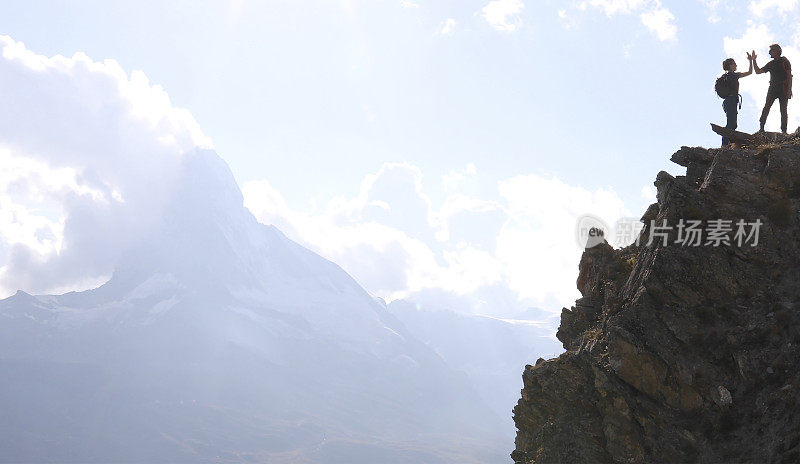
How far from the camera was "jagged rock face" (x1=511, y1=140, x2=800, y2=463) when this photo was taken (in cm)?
1903

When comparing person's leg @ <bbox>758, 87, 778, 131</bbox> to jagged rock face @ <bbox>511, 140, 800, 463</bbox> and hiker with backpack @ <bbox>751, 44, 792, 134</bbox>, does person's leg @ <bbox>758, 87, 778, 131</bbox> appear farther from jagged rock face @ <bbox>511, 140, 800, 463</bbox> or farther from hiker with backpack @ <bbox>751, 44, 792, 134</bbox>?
jagged rock face @ <bbox>511, 140, 800, 463</bbox>

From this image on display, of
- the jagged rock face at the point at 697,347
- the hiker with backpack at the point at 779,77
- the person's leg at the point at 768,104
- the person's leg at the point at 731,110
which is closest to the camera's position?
the jagged rock face at the point at 697,347

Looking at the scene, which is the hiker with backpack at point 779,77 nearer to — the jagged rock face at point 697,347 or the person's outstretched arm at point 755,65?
the person's outstretched arm at point 755,65

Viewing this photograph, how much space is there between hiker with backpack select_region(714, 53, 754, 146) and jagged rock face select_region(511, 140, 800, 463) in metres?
3.69

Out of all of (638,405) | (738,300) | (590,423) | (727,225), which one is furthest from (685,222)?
(590,423)

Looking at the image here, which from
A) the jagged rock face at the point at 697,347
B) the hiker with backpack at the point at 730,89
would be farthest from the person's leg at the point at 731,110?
the jagged rock face at the point at 697,347

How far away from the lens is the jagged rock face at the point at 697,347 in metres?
19.0

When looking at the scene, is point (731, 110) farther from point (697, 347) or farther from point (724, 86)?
point (697, 347)

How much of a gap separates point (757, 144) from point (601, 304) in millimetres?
10145

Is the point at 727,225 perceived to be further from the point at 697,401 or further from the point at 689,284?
the point at 697,401

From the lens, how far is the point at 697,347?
20828 millimetres

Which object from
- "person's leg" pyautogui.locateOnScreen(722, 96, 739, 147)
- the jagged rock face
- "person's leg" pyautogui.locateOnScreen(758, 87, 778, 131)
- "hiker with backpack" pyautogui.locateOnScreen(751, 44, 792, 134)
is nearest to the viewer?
the jagged rock face

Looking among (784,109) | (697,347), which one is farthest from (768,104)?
(697,347)

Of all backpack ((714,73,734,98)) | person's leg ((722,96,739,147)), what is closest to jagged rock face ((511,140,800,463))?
person's leg ((722,96,739,147))
